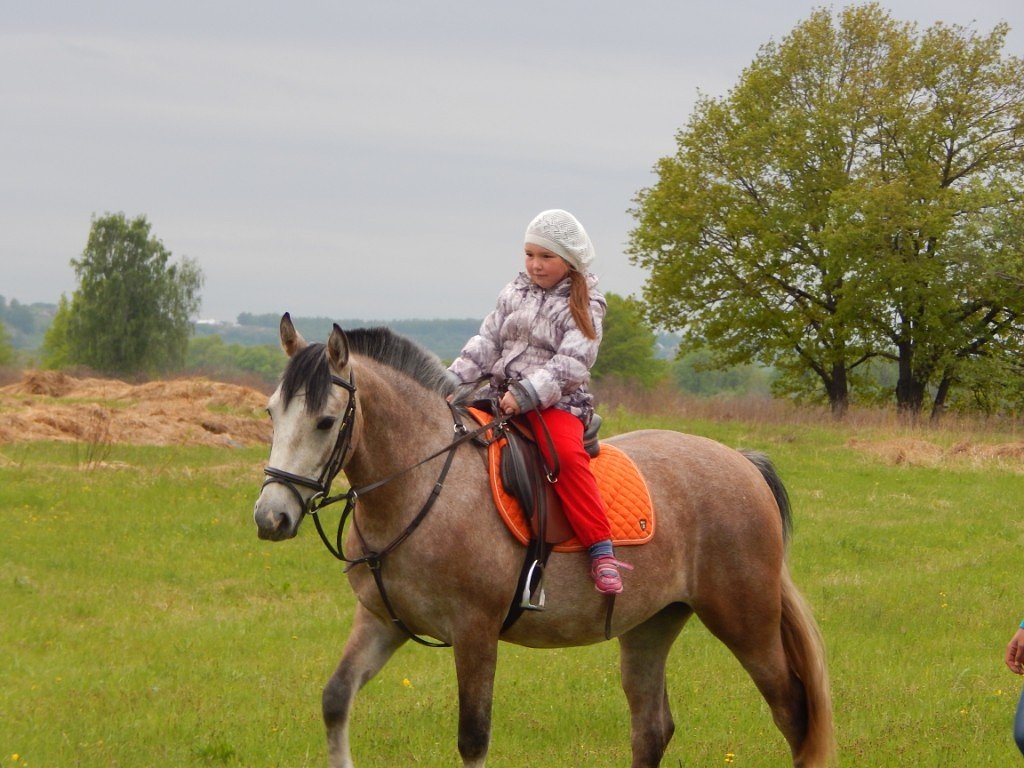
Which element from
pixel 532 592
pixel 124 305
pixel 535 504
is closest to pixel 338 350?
pixel 535 504

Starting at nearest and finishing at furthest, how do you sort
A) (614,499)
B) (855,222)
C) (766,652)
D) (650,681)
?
(614,499)
(766,652)
(650,681)
(855,222)

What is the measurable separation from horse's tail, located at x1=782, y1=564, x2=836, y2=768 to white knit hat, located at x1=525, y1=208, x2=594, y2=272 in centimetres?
222

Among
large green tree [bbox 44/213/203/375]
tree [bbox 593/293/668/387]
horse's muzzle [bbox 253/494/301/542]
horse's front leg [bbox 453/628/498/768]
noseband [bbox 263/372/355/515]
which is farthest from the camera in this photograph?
tree [bbox 593/293/668/387]

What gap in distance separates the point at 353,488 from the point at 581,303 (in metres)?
1.41

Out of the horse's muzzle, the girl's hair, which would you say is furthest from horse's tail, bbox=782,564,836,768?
the horse's muzzle

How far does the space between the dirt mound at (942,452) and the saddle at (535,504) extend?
781 inches

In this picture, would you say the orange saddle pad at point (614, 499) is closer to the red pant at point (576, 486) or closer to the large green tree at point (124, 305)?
the red pant at point (576, 486)

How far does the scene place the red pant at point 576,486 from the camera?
520cm

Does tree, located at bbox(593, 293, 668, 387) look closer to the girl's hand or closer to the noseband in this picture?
the girl's hand

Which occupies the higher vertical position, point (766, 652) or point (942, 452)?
point (942, 452)

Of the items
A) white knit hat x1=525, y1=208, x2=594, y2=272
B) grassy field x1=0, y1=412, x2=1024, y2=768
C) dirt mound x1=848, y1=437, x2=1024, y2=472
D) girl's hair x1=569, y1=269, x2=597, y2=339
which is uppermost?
white knit hat x1=525, y1=208, x2=594, y2=272

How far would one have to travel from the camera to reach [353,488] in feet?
16.2

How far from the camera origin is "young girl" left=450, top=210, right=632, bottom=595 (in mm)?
5164

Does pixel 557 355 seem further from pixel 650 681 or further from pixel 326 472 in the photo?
pixel 650 681
